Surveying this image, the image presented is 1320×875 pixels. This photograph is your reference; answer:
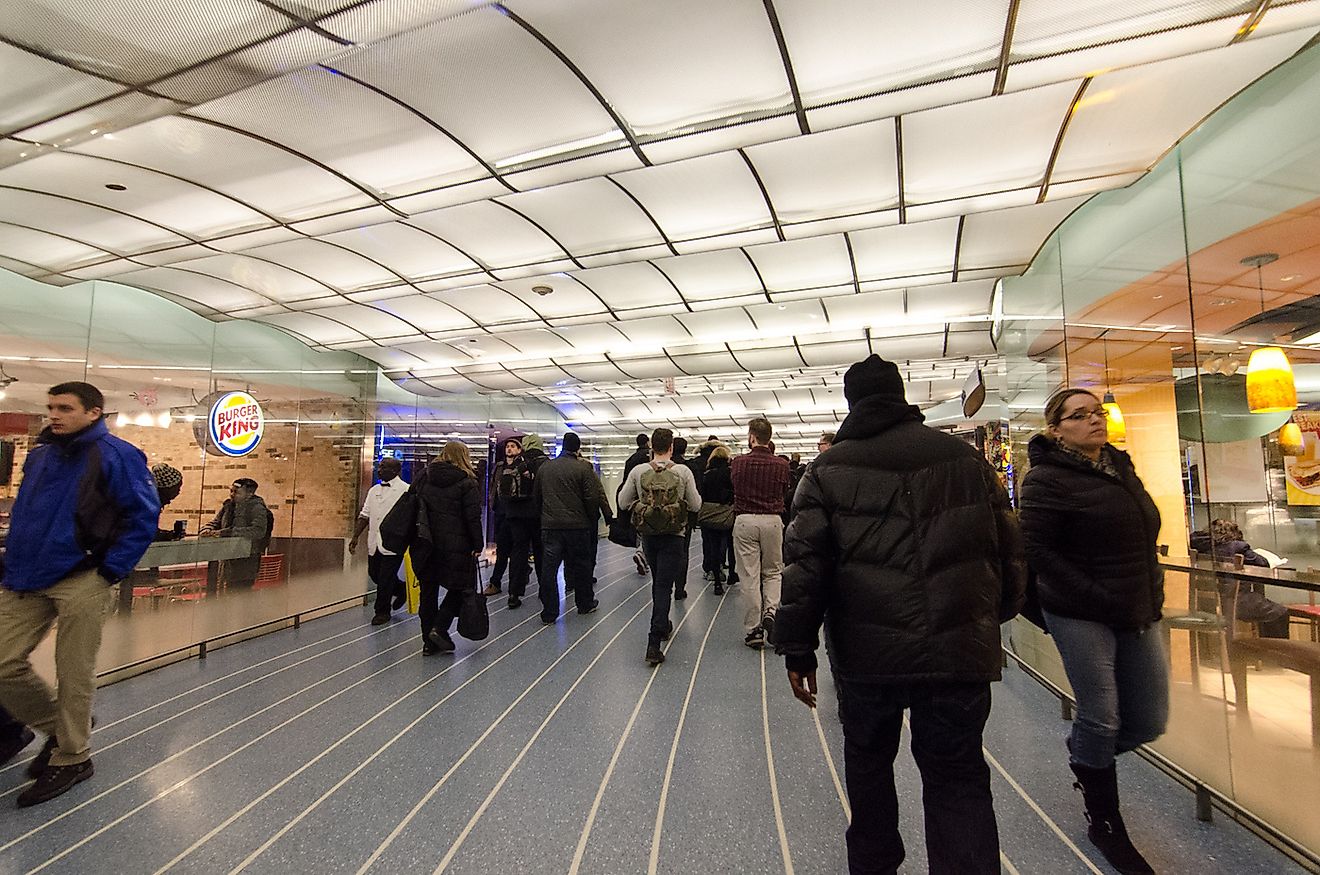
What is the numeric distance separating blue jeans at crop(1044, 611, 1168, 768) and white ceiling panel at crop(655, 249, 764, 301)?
4.61 meters

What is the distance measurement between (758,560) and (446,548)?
7.99ft

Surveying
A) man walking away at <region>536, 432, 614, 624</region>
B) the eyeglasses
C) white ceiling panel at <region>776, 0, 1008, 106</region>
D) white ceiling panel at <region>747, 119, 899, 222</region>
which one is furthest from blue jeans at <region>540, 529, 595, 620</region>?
the eyeglasses

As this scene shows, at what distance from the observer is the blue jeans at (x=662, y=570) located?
14.8 ft

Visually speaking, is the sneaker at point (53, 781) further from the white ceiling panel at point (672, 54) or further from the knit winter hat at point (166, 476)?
the white ceiling panel at point (672, 54)

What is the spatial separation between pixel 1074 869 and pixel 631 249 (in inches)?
203

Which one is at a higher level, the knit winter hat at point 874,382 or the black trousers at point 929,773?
the knit winter hat at point 874,382

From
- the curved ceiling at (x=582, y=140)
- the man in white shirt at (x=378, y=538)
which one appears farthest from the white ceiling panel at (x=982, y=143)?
the man in white shirt at (x=378, y=538)

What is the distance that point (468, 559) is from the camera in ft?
15.7

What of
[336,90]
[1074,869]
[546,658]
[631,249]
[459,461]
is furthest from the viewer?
[631,249]

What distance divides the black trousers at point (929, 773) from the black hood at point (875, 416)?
2.33 feet

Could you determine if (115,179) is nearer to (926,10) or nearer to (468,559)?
(468,559)

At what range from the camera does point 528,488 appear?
6.37 m

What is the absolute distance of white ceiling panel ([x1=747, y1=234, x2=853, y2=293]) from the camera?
19.1 feet

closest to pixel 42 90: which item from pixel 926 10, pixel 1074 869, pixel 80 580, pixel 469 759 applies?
pixel 80 580
